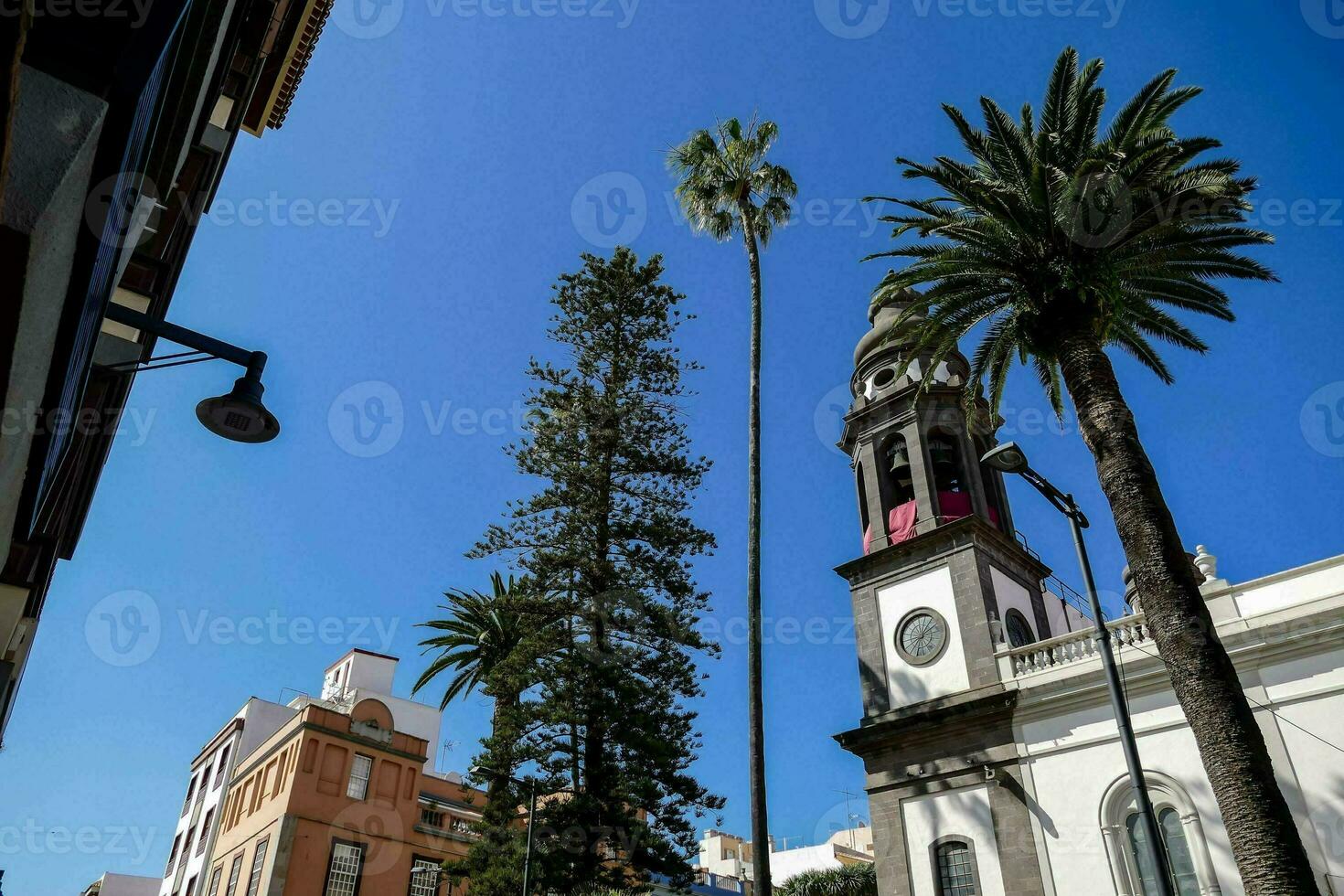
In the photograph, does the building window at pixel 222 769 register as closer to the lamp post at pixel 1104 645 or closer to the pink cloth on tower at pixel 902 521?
the pink cloth on tower at pixel 902 521

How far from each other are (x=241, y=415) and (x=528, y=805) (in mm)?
18086

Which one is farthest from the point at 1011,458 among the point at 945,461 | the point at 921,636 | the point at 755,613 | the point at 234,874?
the point at 234,874

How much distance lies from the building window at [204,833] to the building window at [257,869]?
10.1 meters

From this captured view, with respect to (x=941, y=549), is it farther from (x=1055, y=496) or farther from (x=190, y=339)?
(x=190, y=339)

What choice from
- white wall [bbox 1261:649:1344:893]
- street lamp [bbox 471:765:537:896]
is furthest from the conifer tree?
white wall [bbox 1261:649:1344:893]

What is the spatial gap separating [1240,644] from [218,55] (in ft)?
68.3

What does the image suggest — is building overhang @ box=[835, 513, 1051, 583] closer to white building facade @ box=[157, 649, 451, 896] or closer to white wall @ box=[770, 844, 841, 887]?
white building facade @ box=[157, 649, 451, 896]

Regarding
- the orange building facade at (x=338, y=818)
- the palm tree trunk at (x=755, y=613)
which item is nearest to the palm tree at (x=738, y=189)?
the palm tree trunk at (x=755, y=613)

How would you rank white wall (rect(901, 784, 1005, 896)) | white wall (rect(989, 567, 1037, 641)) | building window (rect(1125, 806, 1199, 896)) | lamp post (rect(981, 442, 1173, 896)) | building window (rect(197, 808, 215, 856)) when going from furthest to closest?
1. building window (rect(197, 808, 215, 856))
2. white wall (rect(989, 567, 1037, 641))
3. white wall (rect(901, 784, 1005, 896))
4. building window (rect(1125, 806, 1199, 896))
5. lamp post (rect(981, 442, 1173, 896))

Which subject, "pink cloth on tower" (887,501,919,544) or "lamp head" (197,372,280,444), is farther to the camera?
"pink cloth on tower" (887,501,919,544)

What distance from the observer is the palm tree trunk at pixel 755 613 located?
16.6m

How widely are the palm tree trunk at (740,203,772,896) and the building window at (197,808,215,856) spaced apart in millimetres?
31557

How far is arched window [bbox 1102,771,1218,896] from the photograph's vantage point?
1777 centimetres

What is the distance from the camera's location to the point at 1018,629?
82.2 feet
